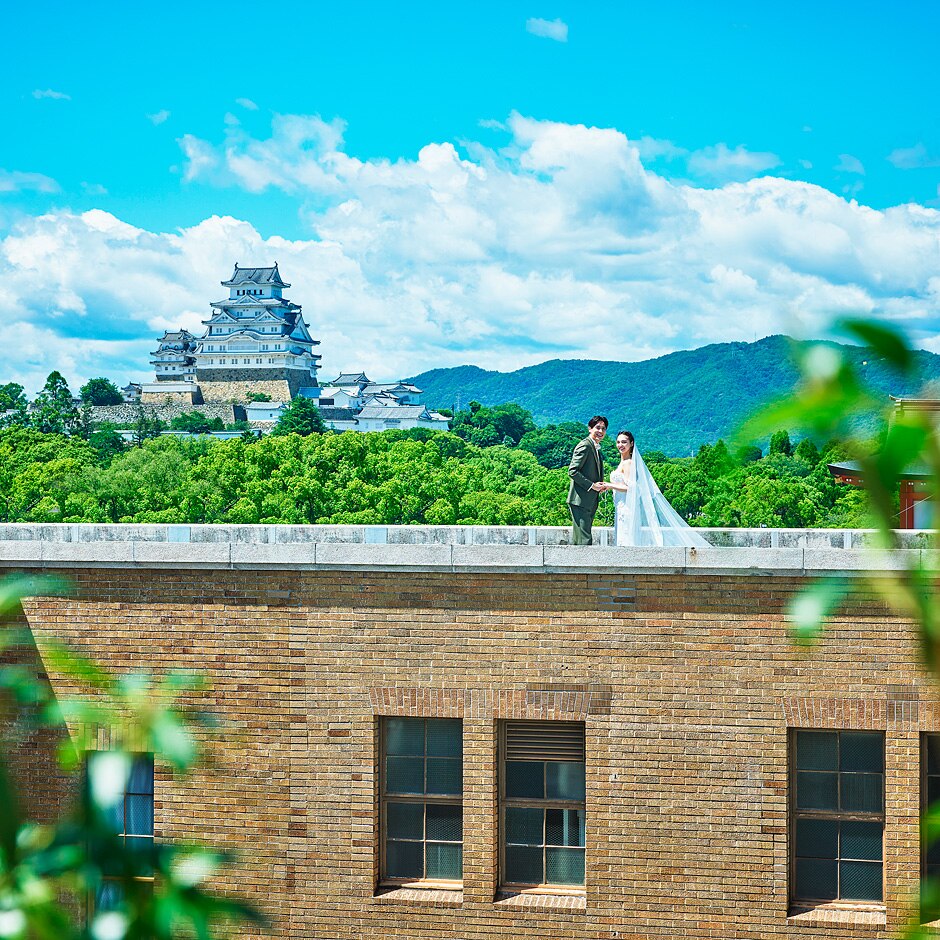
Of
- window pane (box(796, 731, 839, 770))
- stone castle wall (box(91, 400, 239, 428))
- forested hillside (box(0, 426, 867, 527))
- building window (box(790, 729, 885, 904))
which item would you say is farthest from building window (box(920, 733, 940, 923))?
stone castle wall (box(91, 400, 239, 428))

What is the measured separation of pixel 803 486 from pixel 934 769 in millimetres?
58767

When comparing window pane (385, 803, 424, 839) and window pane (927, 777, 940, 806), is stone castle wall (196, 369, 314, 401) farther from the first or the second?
window pane (927, 777, 940, 806)

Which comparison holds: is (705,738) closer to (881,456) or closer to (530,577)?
(530,577)

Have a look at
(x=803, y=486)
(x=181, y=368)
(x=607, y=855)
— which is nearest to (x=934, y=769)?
A: (x=607, y=855)

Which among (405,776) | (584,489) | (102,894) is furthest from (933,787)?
(102,894)

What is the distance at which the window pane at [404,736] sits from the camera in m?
11.3

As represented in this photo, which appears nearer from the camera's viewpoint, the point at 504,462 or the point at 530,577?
the point at 530,577

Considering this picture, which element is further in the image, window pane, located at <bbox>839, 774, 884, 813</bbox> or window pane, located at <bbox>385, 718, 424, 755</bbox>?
window pane, located at <bbox>385, 718, 424, 755</bbox>

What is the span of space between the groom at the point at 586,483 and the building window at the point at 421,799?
2.29m

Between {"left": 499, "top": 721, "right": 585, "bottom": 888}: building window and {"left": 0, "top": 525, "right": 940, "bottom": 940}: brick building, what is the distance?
0.07 ft

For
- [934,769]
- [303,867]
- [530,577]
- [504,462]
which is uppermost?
[504,462]

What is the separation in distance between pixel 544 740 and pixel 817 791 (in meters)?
2.37

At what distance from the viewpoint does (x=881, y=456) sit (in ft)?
→ 3.38

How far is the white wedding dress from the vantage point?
38.8 feet
